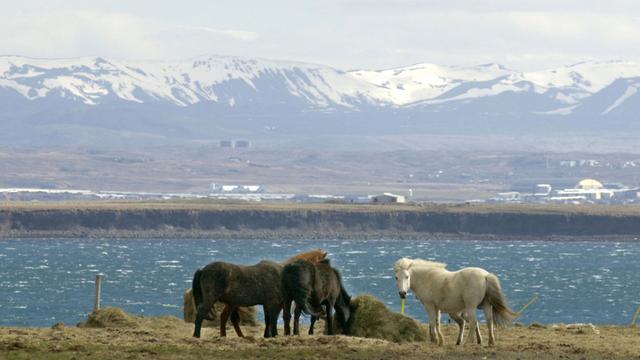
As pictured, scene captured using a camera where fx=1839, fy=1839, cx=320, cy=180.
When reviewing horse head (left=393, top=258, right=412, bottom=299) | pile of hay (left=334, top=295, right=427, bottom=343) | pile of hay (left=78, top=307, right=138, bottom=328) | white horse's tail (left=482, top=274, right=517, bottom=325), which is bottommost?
pile of hay (left=78, top=307, right=138, bottom=328)

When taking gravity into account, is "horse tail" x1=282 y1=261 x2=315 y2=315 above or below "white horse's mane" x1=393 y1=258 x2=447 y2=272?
below

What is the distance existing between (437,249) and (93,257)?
3279cm

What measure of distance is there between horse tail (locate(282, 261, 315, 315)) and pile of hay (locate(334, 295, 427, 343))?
2101mm

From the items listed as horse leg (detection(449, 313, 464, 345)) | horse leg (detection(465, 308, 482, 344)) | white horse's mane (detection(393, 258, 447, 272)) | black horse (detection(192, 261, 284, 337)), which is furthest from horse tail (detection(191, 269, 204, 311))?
horse leg (detection(465, 308, 482, 344))

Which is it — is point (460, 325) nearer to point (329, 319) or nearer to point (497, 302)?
point (497, 302)

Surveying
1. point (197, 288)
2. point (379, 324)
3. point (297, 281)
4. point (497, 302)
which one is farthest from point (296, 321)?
point (497, 302)

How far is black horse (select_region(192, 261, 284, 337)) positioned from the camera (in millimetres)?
33281

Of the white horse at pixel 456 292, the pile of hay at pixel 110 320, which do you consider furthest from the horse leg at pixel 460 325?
the pile of hay at pixel 110 320

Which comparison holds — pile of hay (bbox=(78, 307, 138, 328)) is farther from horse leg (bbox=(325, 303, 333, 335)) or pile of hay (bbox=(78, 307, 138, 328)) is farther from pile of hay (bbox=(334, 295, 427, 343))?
horse leg (bbox=(325, 303, 333, 335))

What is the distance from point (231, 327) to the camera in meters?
38.2

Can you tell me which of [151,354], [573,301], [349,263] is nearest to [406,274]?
[151,354]

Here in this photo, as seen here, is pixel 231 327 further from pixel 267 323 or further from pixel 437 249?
pixel 437 249

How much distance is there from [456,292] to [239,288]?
3.95 m

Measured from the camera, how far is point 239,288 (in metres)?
33.5
